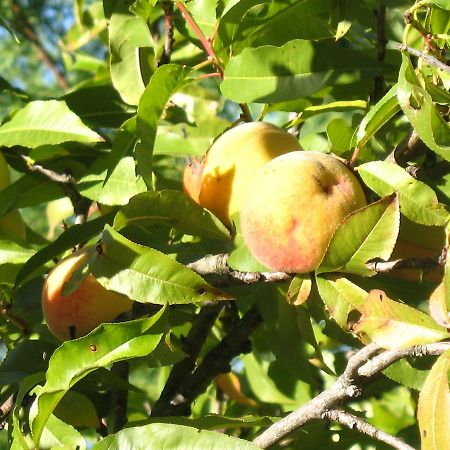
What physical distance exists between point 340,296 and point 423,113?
0.22m

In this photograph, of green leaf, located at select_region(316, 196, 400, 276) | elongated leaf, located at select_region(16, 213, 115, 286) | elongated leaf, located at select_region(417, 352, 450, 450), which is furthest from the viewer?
elongated leaf, located at select_region(16, 213, 115, 286)

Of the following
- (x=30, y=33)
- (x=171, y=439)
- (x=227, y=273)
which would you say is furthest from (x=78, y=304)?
(x=30, y=33)

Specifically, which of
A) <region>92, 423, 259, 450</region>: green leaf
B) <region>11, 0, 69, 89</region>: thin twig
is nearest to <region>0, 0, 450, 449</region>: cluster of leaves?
<region>92, 423, 259, 450</region>: green leaf

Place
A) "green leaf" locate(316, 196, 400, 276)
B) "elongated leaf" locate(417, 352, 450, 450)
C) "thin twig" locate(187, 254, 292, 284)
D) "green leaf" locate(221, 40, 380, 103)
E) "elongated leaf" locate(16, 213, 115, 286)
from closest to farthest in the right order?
"elongated leaf" locate(417, 352, 450, 450), "green leaf" locate(316, 196, 400, 276), "thin twig" locate(187, 254, 292, 284), "green leaf" locate(221, 40, 380, 103), "elongated leaf" locate(16, 213, 115, 286)

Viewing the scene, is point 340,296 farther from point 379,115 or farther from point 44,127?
point 44,127

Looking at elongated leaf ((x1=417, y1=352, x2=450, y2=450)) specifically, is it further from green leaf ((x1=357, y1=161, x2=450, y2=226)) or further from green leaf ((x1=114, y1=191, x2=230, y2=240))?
green leaf ((x1=114, y1=191, x2=230, y2=240))

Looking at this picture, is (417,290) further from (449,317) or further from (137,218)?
(137,218)

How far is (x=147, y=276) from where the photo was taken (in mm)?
988

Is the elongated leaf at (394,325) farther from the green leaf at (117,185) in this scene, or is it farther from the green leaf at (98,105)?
the green leaf at (98,105)

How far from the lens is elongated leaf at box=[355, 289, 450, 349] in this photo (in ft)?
2.73

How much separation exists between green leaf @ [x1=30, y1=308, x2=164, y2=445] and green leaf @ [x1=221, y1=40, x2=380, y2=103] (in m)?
0.37

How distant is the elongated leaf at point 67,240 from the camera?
1.27 m

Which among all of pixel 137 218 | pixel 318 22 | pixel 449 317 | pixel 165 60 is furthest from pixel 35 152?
pixel 449 317

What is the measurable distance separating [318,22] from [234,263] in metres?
0.39
